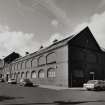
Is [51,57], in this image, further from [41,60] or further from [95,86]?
[95,86]

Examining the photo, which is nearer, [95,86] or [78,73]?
[95,86]

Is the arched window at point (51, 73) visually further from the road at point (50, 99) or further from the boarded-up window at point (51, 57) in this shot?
the road at point (50, 99)

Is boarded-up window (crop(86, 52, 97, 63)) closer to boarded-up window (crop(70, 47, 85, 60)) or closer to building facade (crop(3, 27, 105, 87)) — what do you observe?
building facade (crop(3, 27, 105, 87))

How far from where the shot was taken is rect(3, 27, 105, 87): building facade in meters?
32.0

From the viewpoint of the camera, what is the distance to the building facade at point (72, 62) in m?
32.0

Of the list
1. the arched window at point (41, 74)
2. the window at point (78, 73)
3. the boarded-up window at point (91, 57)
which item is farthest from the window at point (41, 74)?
the boarded-up window at point (91, 57)

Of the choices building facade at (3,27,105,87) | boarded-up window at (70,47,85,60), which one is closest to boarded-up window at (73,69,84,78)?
building facade at (3,27,105,87)

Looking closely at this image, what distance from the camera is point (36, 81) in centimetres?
4284

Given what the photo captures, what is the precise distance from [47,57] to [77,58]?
8684mm

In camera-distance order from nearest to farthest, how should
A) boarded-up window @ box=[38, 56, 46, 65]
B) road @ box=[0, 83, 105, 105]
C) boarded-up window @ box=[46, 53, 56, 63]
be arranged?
1. road @ box=[0, 83, 105, 105]
2. boarded-up window @ box=[46, 53, 56, 63]
3. boarded-up window @ box=[38, 56, 46, 65]

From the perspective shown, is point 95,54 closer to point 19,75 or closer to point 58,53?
point 58,53

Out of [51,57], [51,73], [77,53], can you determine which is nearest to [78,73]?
[77,53]

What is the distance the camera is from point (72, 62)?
32219 millimetres

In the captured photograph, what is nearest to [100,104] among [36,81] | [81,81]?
[81,81]
